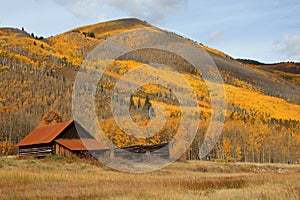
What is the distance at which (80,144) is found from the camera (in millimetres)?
42875

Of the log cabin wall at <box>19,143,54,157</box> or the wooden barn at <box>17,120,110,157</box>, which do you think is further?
the log cabin wall at <box>19,143,54,157</box>

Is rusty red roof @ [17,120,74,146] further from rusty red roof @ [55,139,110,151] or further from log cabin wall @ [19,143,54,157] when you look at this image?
rusty red roof @ [55,139,110,151]

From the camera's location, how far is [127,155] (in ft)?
152

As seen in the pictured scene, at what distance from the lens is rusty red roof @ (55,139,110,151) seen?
134ft

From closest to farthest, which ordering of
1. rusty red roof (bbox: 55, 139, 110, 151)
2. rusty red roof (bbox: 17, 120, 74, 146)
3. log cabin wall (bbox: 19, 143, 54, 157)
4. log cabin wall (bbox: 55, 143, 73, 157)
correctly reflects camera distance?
log cabin wall (bbox: 55, 143, 73, 157) < rusty red roof (bbox: 55, 139, 110, 151) < log cabin wall (bbox: 19, 143, 54, 157) < rusty red roof (bbox: 17, 120, 74, 146)

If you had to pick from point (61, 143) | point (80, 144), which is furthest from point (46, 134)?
point (80, 144)

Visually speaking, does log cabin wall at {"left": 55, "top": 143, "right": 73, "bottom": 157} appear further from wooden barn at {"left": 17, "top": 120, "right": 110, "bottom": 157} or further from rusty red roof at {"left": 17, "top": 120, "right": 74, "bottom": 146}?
rusty red roof at {"left": 17, "top": 120, "right": 74, "bottom": 146}

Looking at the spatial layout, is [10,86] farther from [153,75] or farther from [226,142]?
[153,75]

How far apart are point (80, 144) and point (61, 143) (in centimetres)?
268

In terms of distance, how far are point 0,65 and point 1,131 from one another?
229ft

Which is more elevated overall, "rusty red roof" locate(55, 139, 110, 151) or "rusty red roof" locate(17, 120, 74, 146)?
"rusty red roof" locate(17, 120, 74, 146)

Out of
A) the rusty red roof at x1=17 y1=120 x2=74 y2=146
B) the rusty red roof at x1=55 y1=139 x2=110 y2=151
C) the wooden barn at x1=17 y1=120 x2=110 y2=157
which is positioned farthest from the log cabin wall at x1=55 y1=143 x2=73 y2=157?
the rusty red roof at x1=17 y1=120 x2=74 y2=146

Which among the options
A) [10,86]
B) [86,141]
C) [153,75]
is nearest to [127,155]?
[86,141]

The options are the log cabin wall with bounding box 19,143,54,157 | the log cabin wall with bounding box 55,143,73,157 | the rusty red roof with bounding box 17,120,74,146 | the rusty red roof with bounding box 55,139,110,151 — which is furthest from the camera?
the rusty red roof with bounding box 17,120,74,146
